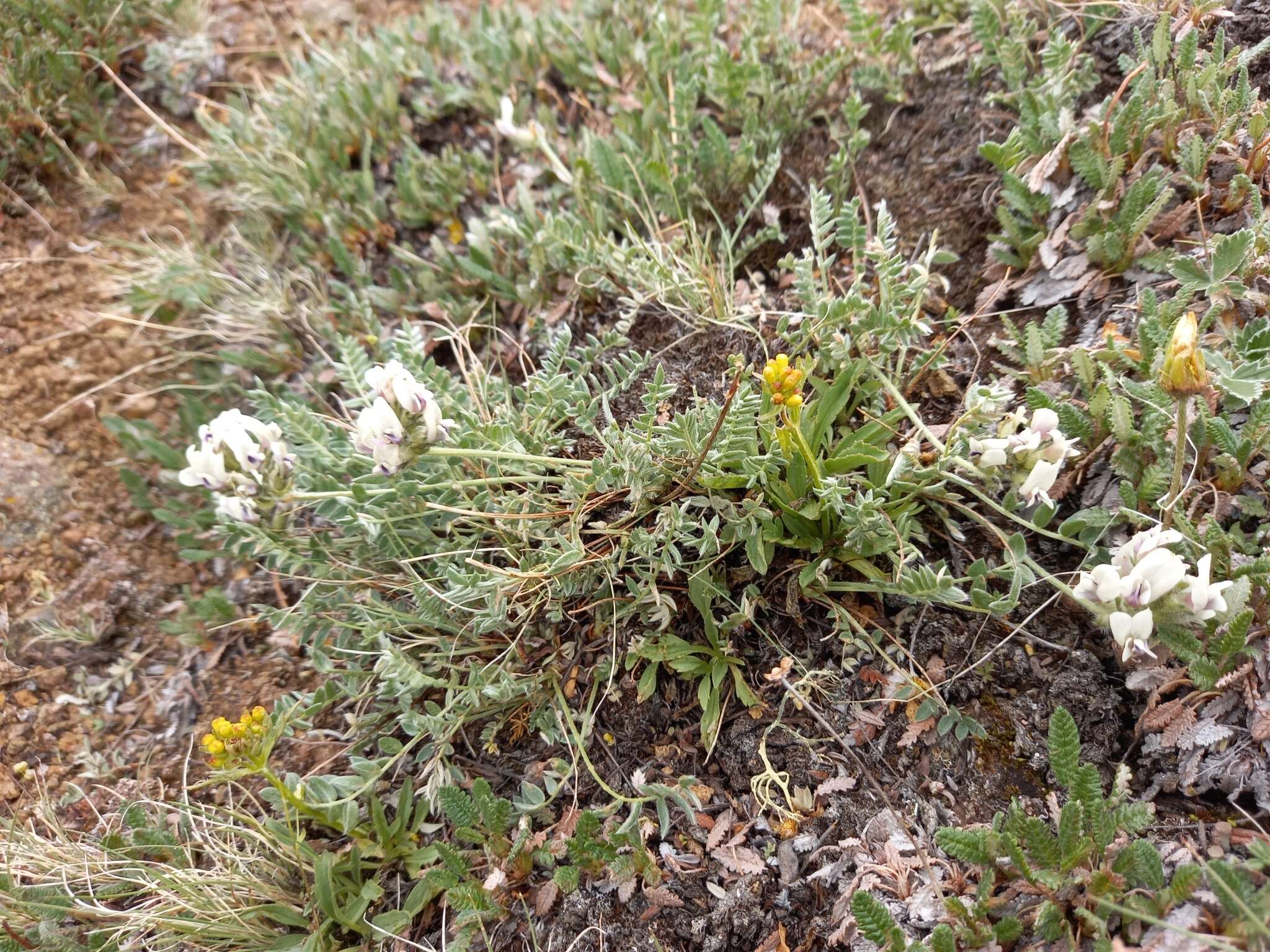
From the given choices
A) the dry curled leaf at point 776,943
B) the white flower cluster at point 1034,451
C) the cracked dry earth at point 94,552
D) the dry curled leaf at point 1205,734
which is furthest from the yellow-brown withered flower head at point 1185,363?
the cracked dry earth at point 94,552

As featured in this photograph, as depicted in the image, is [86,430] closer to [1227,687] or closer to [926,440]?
[926,440]

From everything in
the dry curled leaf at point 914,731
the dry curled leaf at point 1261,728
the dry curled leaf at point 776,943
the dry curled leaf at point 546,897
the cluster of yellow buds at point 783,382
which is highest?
the cluster of yellow buds at point 783,382

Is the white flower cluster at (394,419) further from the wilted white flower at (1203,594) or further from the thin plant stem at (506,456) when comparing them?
the wilted white flower at (1203,594)

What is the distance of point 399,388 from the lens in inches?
72.8

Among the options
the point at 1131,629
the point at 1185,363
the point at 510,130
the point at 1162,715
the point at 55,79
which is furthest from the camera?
the point at 55,79

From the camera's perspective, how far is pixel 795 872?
196 centimetres

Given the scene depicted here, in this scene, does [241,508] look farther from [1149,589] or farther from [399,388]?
[1149,589]

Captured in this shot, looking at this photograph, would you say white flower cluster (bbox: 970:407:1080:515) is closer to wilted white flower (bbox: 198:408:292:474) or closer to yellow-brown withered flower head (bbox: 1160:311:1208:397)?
yellow-brown withered flower head (bbox: 1160:311:1208:397)

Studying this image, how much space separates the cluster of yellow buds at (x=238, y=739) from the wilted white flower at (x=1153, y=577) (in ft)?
5.85

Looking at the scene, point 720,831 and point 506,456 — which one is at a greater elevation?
point 506,456

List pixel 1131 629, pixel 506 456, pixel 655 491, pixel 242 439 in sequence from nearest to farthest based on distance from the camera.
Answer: pixel 1131 629
pixel 242 439
pixel 506 456
pixel 655 491

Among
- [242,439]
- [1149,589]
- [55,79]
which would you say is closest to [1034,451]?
[1149,589]

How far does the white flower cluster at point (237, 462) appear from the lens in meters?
1.95

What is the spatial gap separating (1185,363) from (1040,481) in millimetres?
385
